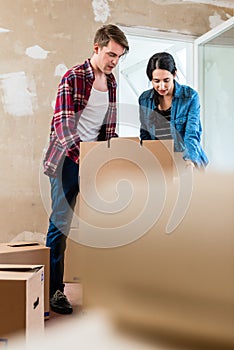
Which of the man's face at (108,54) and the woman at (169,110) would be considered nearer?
the man's face at (108,54)

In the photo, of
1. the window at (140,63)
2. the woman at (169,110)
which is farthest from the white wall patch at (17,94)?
the woman at (169,110)

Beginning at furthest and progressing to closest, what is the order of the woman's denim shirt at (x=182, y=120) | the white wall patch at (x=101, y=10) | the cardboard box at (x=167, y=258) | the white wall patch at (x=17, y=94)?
the white wall patch at (x=101, y=10), the white wall patch at (x=17, y=94), the woman's denim shirt at (x=182, y=120), the cardboard box at (x=167, y=258)

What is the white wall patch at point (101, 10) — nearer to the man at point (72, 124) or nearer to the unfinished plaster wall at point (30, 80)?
the unfinished plaster wall at point (30, 80)

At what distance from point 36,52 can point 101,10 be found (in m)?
0.59

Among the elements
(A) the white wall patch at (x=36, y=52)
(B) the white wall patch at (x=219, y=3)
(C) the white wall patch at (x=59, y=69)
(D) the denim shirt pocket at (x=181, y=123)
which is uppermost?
(B) the white wall patch at (x=219, y=3)

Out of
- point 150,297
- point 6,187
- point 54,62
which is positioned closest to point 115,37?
point 54,62

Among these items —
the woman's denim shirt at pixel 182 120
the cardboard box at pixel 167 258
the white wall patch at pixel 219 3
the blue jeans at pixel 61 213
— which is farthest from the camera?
the white wall patch at pixel 219 3

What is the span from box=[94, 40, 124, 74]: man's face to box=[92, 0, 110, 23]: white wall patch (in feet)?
4.10

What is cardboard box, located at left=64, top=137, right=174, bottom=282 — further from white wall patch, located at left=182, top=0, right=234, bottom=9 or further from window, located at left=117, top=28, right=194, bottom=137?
white wall patch, located at left=182, top=0, right=234, bottom=9

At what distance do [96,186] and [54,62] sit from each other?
2.25m

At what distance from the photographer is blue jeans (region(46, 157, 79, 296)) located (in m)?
2.23

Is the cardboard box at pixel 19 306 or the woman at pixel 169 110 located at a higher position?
the woman at pixel 169 110

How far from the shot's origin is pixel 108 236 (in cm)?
103

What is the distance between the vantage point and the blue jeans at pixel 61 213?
2234 mm
